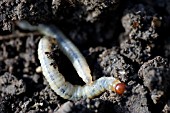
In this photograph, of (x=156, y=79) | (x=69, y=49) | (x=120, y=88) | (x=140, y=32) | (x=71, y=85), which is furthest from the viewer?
(x=69, y=49)

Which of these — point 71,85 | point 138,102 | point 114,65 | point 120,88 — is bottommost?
point 138,102

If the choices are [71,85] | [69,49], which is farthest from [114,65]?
[69,49]

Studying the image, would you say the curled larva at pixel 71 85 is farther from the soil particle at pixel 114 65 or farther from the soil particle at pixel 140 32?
the soil particle at pixel 140 32

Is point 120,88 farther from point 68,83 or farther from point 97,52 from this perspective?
point 97,52

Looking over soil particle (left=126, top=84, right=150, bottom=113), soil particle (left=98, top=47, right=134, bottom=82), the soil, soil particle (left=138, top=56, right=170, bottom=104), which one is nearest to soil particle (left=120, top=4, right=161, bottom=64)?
the soil

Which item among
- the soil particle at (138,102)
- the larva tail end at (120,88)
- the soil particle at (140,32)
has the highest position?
the soil particle at (140,32)

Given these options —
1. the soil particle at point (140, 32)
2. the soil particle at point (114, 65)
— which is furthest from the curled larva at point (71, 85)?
the soil particle at point (140, 32)
